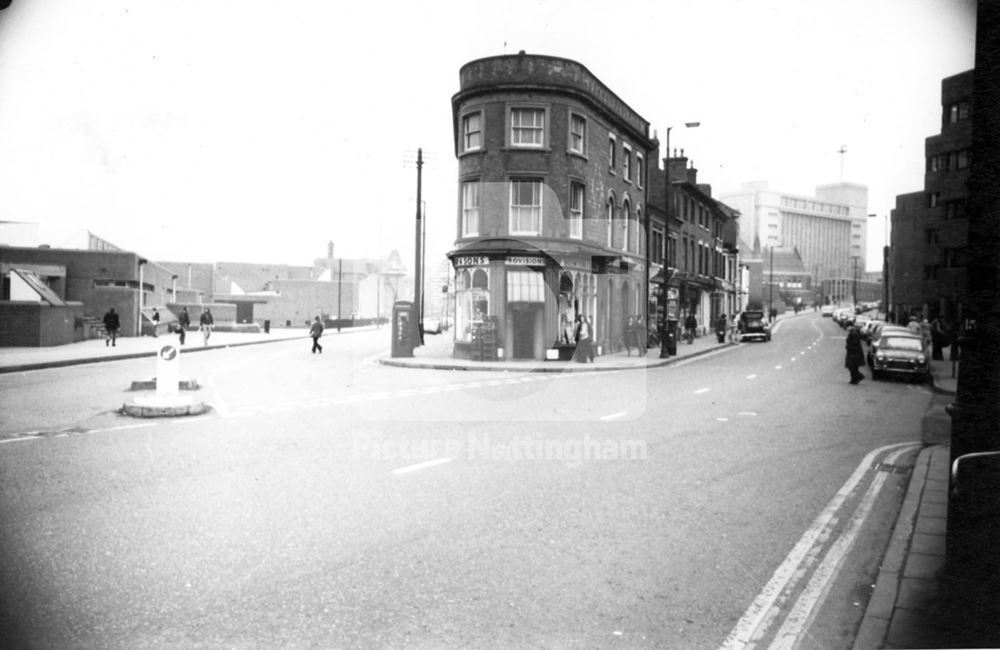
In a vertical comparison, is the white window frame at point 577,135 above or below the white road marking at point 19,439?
above

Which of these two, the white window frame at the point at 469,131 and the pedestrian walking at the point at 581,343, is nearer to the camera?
the pedestrian walking at the point at 581,343

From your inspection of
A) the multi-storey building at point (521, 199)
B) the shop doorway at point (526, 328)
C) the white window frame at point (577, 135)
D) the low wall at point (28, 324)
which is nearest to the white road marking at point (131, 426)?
the multi-storey building at point (521, 199)

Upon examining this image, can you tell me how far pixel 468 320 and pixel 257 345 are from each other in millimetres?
15879

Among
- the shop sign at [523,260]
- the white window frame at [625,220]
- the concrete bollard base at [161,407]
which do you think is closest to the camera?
the concrete bollard base at [161,407]

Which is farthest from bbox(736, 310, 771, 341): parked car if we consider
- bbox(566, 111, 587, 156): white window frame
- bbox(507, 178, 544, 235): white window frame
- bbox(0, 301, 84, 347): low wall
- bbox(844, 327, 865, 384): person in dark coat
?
bbox(0, 301, 84, 347): low wall

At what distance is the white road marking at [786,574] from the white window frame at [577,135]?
2143 cm

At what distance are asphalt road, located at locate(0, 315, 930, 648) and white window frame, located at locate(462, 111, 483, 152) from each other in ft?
54.1

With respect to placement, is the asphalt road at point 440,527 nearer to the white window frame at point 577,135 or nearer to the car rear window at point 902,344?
the car rear window at point 902,344

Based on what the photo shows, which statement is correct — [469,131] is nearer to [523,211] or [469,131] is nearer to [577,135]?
[523,211]

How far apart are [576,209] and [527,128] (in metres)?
3.76

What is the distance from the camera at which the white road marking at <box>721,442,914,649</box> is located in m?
3.91

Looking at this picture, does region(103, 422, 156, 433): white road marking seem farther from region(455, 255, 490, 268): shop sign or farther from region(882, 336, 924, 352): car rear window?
region(882, 336, 924, 352): car rear window

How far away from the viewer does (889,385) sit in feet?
64.2

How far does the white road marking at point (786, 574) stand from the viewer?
3912mm
